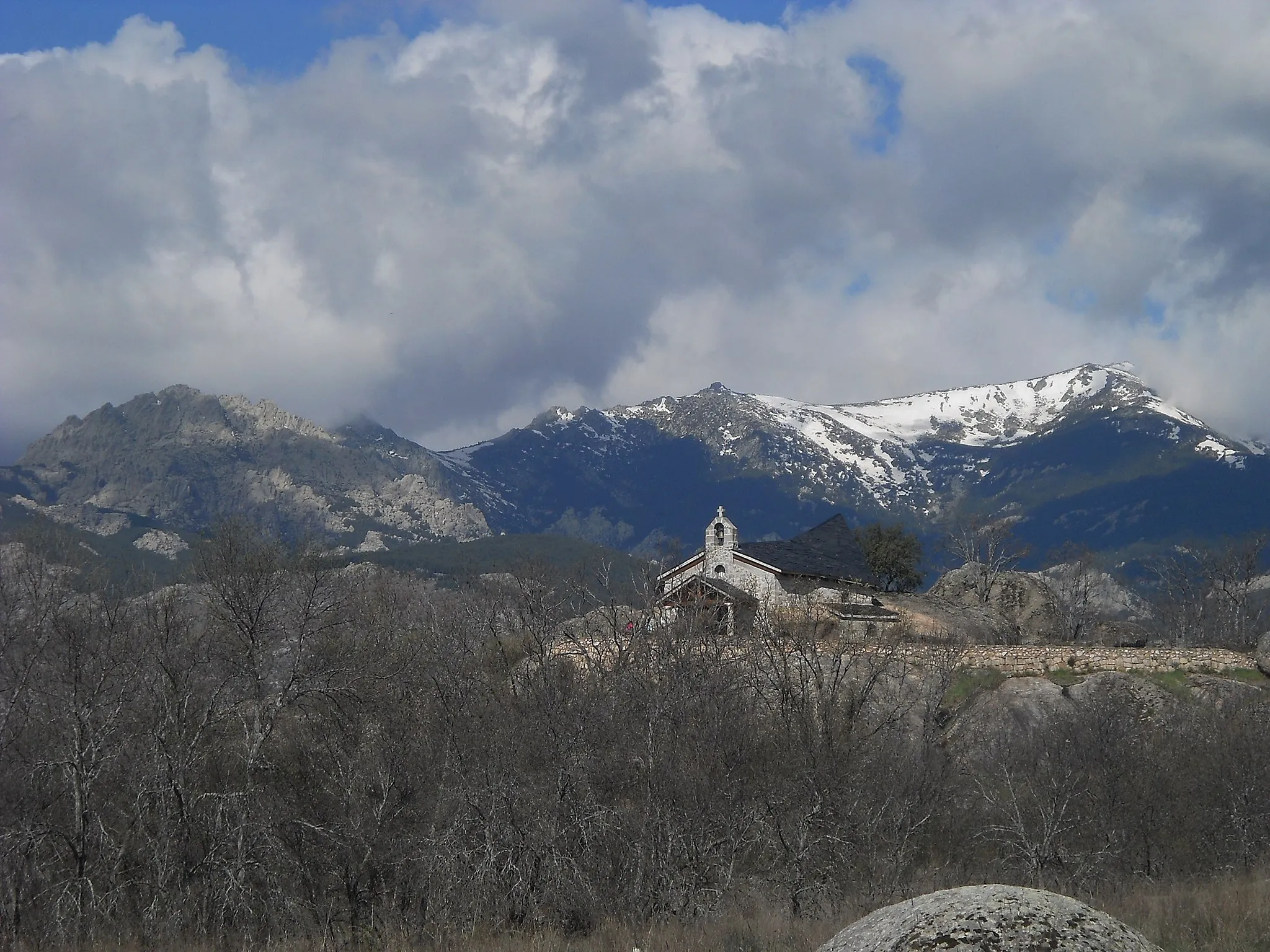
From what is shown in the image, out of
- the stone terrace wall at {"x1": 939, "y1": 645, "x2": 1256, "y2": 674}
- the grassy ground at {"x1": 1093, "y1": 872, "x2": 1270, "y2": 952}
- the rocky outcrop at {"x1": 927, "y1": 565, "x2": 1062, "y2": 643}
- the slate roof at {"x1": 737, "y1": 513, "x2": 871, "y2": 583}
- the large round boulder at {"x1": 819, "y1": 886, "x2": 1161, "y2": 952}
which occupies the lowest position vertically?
the grassy ground at {"x1": 1093, "y1": 872, "x2": 1270, "y2": 952}

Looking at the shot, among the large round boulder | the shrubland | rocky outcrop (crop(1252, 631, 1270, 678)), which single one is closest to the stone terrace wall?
rocky outcrop (crop(1252, 631, 1270, 678))

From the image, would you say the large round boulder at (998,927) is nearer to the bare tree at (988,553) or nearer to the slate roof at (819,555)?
the bare tree at (988,553)

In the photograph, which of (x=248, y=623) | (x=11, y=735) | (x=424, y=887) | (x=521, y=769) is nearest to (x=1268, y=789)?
(x=521, y=769)

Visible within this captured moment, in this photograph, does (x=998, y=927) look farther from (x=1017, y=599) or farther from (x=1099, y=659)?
(x=1017, y=599)

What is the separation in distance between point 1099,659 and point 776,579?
24.9 m

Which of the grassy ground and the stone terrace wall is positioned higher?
the stone terrace wall

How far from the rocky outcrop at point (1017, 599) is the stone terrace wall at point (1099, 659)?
14.3 metres

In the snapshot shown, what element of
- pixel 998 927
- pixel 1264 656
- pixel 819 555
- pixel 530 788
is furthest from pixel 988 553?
pixel 998 927

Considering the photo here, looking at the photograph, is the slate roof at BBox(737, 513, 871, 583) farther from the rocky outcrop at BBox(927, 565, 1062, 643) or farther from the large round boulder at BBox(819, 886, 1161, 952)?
the large round boulder at BBox(819, 886, 1161, 952)

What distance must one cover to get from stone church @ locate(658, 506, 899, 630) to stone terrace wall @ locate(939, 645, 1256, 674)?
6845 millimetres

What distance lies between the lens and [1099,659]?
48812 mm

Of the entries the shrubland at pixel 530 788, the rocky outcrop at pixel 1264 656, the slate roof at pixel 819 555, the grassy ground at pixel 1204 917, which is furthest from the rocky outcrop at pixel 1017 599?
the grassy ground at pixel 1204 917

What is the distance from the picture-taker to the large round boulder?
10250mm

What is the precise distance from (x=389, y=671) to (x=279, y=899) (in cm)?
1298
